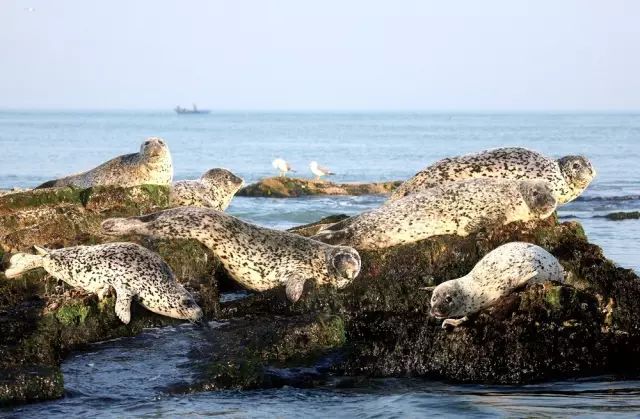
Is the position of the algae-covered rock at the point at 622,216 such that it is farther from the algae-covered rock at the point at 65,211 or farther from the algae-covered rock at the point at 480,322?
the algae-covered rock at the point at 65,211

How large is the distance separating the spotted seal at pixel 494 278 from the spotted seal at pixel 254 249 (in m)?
0.86

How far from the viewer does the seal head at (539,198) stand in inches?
373

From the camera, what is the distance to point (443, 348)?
25.4 ft

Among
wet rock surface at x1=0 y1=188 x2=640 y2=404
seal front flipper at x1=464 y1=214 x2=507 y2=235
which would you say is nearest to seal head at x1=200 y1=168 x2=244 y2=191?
wet rock surface at x1=0 y1=188 x2=640 y2=404

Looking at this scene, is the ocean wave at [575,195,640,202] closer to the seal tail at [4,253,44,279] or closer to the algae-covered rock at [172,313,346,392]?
the algae-covered rock at [172,313,346,392]

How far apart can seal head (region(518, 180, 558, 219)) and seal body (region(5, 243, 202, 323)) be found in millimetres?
3060

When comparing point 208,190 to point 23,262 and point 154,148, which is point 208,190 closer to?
point 154,148

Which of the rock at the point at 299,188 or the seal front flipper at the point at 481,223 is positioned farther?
the rock at the point at 299,188

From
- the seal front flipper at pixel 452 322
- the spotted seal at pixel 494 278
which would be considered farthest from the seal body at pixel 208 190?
the seal front flipper at pixel 452 322

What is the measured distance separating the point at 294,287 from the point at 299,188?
50.5ft

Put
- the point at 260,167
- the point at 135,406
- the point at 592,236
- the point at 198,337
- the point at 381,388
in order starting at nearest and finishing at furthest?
the point at 135,406
the point at 381,388
the point at 198,337
the point at 592,236
the point at 260,167

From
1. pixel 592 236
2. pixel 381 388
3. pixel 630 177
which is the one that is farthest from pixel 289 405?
pixel 630 177

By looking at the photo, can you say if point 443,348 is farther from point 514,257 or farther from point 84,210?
point 84,210

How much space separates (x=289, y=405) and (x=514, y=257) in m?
2.29
